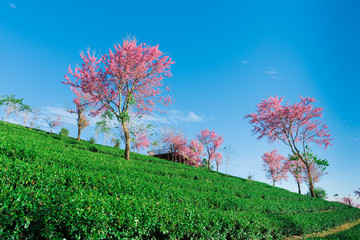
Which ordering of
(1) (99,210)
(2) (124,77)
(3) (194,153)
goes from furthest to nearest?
(3) (194,153)
(2) (124,77)
(1) (99,210)

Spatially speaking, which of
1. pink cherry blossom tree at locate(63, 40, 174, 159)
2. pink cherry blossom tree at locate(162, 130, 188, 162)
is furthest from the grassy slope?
pink cherry blossom tree at locate(162, 130, 188, 162)

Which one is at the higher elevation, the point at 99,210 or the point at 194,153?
the point at 194,153

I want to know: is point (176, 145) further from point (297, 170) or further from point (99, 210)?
point (99, 210)

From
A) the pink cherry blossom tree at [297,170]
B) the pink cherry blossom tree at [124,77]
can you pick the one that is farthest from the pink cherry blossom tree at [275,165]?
the pink cherry blossom tree at [124,77]

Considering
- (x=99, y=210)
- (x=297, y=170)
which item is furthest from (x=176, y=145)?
(x=99, y=210)

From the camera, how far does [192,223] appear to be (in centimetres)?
577

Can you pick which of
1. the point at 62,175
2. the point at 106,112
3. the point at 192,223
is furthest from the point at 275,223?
the point at 106,112

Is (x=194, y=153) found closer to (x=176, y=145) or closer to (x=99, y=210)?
(x=176, y=145)

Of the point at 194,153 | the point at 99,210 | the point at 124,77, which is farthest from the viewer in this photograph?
the point at 194,153

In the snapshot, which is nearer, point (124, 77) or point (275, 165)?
point (124, 77)

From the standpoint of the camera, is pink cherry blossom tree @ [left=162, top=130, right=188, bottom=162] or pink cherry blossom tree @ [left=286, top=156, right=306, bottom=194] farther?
pink cherry blossom tree @ [left=162, top=130, right=188, bottom=162]

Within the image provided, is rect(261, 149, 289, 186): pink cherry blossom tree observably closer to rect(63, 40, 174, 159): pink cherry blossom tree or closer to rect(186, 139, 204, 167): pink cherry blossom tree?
rect(186, 139, 204, 167): pink cherry blossom tree

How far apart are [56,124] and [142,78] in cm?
2914

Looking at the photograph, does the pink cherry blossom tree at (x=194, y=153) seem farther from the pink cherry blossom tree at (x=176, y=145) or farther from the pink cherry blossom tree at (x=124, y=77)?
the pink cherry blossom tree at (x=124, y=77)
